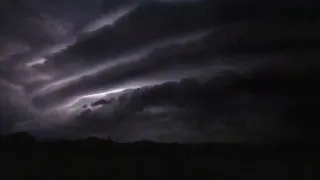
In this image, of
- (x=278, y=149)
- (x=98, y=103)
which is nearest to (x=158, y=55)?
(x=98, y=103)

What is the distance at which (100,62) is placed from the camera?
89cm

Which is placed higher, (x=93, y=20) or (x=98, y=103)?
(x=93, y=20)

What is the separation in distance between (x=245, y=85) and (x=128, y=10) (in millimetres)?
285

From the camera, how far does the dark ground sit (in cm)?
77

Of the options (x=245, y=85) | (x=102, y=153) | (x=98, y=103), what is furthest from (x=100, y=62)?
(x=245, y=85)

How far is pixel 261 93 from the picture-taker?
31.9 inches

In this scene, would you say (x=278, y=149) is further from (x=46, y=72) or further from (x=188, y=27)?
(x=46, y=72)

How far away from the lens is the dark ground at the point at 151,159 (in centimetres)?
77

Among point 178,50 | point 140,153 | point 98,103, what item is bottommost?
point 140,153

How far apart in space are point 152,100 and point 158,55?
0.09 metres

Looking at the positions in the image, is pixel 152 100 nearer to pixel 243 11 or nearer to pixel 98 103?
pixel 98 103

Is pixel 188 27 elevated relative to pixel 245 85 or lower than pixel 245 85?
elevated

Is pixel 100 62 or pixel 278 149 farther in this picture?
pixel 100 62

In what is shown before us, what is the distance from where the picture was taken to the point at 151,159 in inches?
31.9
